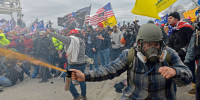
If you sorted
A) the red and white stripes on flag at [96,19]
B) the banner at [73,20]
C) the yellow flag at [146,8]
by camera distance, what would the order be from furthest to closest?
1. the red and white stripes on flag at [96,19]
2. the banner at [73,20]
3. the yellow flag at [146,8]

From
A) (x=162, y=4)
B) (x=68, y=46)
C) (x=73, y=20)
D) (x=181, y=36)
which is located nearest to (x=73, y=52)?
(x=68, y=46)

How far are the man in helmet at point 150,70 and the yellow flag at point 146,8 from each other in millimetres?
1628

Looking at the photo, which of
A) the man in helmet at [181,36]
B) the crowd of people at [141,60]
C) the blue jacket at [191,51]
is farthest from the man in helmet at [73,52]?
the blue jacket at [191,51]

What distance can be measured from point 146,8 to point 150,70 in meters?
1.97

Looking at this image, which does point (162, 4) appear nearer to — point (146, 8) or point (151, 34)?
point (146, 8)

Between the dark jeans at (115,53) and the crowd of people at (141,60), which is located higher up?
the crowd of people at (141,60)

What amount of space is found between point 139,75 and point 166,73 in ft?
1.20

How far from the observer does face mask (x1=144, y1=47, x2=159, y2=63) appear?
176 centimetres

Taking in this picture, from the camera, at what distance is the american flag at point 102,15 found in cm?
1035

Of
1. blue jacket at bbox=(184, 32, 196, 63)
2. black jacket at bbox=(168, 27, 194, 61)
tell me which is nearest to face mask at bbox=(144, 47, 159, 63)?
blue jacket at bbox=(184, 32, 196, 63)

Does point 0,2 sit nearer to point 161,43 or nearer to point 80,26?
point 80,26

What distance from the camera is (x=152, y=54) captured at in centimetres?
177

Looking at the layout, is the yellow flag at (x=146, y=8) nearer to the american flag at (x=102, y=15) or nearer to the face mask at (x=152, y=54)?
the face mask at (x=152, y=54)

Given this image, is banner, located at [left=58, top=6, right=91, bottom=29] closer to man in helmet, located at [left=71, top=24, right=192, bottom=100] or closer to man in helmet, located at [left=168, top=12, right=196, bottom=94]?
man in helmet, located at [left=168, top=12, right=196, bottom=94]
